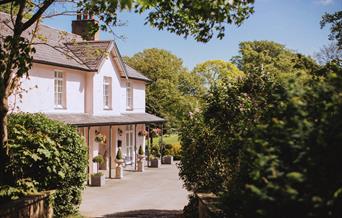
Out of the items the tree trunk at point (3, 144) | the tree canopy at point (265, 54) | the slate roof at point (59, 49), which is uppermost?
the tree canopy at point (265, 54)

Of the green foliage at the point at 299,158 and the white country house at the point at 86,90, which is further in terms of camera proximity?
the white country house at the point at 86,90

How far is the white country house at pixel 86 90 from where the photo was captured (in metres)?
20.6

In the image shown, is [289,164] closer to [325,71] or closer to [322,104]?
[322,104]

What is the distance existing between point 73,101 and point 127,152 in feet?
31.0

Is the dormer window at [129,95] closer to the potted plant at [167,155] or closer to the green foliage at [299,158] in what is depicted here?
the potted plant at [167,155]

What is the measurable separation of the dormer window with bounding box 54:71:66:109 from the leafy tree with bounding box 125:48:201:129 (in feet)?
63.5

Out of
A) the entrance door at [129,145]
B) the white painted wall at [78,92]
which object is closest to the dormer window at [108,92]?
the white painted wall at [78,92]

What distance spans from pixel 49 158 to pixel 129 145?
69.6ft

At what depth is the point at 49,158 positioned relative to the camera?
11.1m

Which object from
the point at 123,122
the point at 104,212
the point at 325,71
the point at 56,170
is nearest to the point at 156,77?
the point at 123,122

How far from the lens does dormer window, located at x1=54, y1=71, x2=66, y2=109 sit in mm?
22578

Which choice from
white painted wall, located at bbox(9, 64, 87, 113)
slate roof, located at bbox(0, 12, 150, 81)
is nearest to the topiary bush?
white painted wall, located at bbox(9, 64, 87, 113)

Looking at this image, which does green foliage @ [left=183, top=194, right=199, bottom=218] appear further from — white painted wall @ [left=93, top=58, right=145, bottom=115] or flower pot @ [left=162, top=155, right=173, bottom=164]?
flower pot @ [left=162, top=155, right=173, bottom=164]

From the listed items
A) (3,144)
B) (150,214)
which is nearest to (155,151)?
(150,214)
